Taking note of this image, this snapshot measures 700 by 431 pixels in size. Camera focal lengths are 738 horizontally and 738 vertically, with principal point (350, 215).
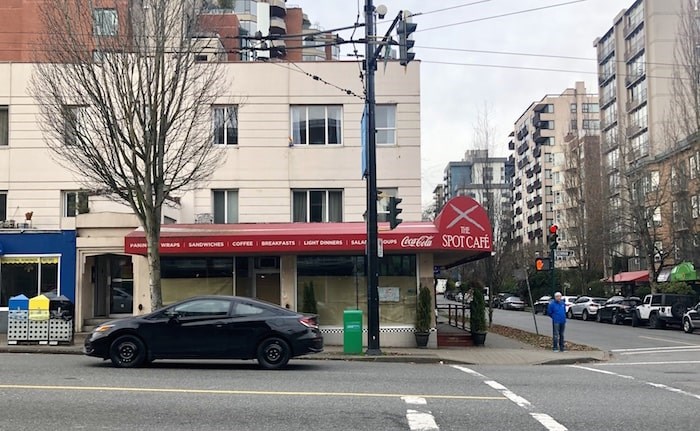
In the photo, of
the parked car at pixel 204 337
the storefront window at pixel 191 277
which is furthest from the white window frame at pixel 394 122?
the parked car at pixel 204 337

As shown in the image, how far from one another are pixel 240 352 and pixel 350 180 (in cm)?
1223

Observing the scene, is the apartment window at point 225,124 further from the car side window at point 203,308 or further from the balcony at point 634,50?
the balcony at point 634,50

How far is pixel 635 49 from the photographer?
74250 mm

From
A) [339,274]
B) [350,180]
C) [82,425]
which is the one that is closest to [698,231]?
[350,180]

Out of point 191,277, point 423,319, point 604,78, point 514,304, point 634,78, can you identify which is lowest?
point 514,304

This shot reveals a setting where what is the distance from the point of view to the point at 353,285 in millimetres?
22156

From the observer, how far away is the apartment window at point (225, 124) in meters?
25.4

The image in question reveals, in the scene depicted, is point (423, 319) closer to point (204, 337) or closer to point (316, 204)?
point (316, 204)

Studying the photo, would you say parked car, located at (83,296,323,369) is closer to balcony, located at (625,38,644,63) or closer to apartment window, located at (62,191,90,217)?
apartment window, located at (62,191,90,217)

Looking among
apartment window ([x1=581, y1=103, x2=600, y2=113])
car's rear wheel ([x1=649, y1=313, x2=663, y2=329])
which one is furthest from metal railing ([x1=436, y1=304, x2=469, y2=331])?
apartment window ([x1=581, y1=103, x2=600, y2=113])

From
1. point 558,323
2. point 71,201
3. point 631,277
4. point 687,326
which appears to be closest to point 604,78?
point 631,277

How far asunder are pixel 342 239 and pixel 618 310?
26.1 meters

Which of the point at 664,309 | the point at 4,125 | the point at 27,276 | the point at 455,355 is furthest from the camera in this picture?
the point at 664,309

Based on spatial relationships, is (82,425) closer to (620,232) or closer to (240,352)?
(240,352)
